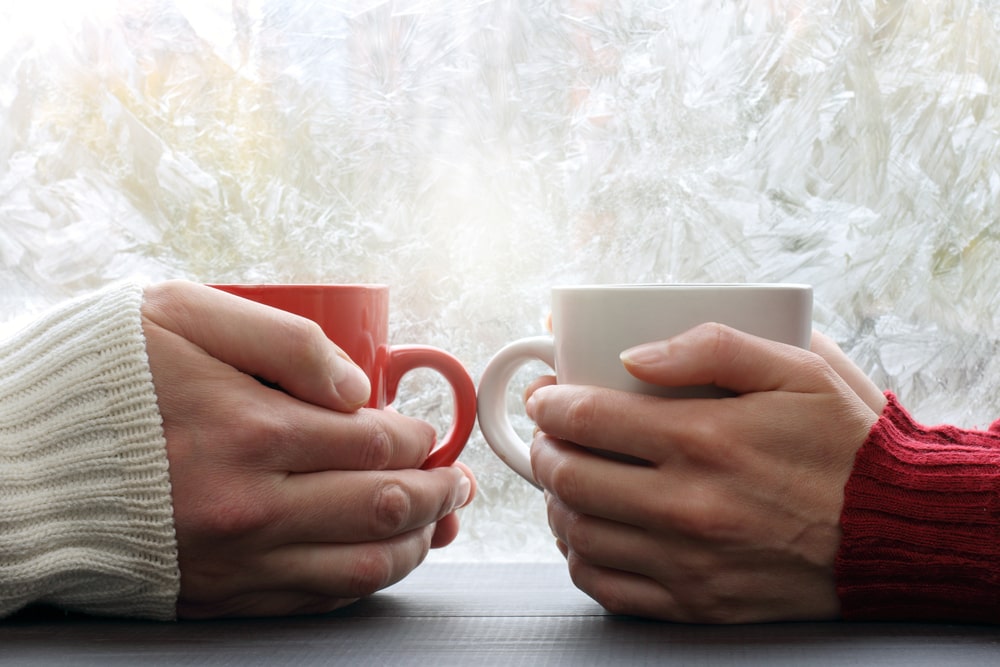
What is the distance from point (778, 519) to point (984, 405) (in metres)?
0.46

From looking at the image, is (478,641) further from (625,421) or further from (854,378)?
(854,378)

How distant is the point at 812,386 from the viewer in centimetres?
55

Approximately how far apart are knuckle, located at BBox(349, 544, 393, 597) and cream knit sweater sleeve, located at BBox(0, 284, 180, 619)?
110 mm

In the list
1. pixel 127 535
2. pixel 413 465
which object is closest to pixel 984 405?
pixel 413 465

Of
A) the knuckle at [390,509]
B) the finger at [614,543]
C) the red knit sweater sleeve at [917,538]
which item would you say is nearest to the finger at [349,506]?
the knuckle at [390,509]

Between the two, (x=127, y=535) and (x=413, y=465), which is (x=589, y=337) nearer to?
(x=413, y=465)

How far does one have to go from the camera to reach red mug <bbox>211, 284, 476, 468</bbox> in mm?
601

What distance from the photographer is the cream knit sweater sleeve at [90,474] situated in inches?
21.7

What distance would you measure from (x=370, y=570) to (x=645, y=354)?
0.23 metres

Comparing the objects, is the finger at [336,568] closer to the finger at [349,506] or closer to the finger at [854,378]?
the finger at [349,506]

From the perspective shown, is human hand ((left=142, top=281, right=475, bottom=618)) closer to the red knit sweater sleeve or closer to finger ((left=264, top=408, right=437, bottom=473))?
finger ((left=264, top=408, right=437, bottom=473))

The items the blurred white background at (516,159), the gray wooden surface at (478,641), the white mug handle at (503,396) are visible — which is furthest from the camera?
the blurred white background at (516,159)

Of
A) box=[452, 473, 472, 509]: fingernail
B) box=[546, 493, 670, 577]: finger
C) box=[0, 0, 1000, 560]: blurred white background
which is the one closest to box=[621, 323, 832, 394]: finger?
box=[546, 493, 670, 577]: finger

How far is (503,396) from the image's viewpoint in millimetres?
678
